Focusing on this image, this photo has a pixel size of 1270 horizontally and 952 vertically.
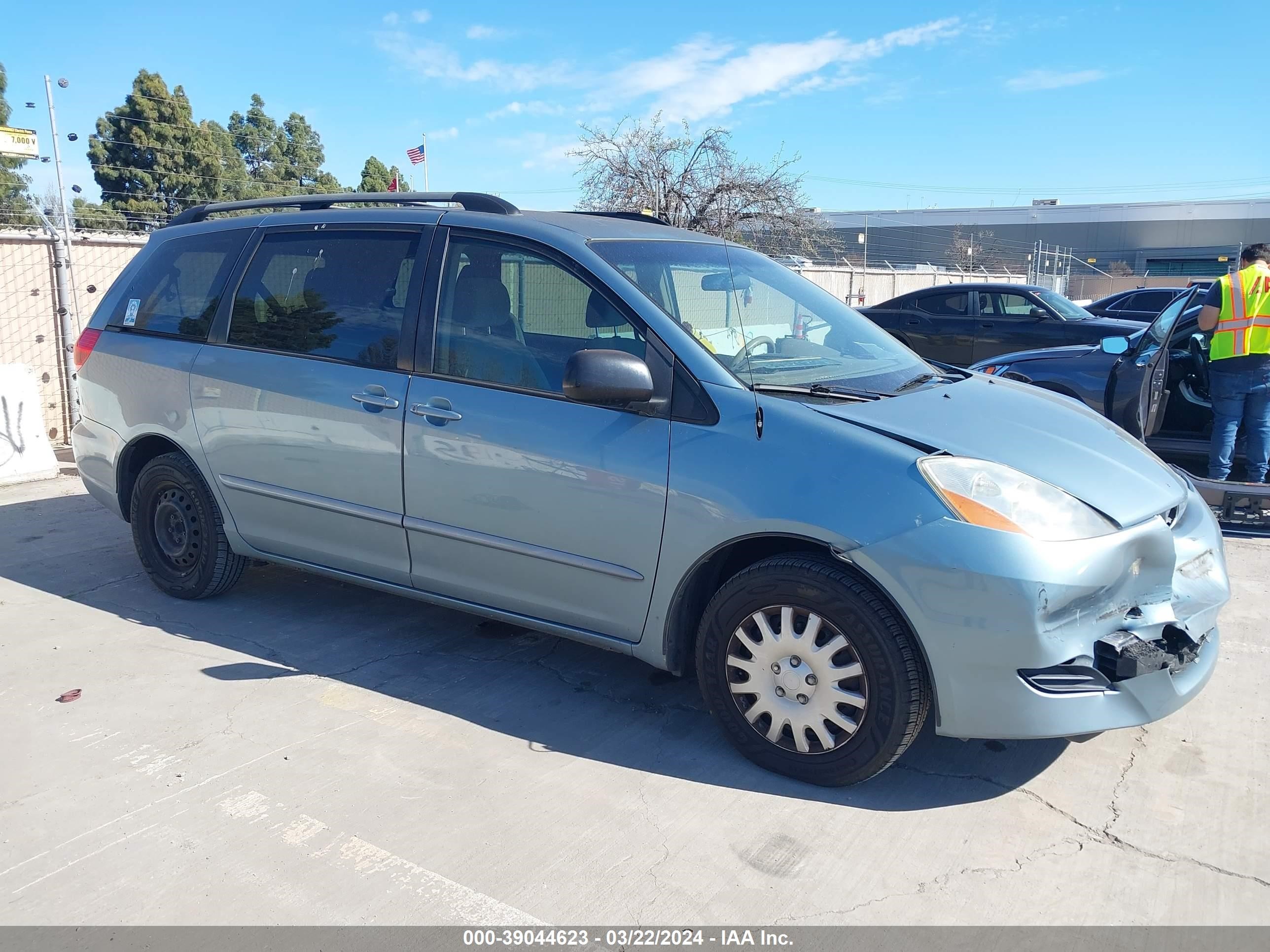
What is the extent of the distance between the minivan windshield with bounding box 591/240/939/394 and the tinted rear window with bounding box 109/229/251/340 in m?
2.15

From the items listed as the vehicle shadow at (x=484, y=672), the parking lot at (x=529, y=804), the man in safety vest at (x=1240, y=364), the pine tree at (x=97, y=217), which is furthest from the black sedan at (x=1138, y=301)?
the pine tree at (x=97, y=217)

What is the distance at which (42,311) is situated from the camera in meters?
9.02

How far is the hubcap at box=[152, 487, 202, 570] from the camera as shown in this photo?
4934 millimetres

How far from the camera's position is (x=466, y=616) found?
16.1ft

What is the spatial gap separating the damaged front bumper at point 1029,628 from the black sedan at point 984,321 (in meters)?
10.1

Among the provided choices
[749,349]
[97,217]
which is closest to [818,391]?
[749,349]

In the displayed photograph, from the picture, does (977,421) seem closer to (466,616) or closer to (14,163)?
(466,616)

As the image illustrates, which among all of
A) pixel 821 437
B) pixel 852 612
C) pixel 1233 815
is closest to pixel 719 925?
pixel 852 612

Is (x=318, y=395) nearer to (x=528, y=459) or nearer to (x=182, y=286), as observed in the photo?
(x=528, y=459)

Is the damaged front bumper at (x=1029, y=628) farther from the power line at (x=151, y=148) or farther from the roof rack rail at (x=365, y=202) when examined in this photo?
the power line at (x=151, y=148)

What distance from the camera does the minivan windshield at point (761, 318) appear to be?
11.9ft
